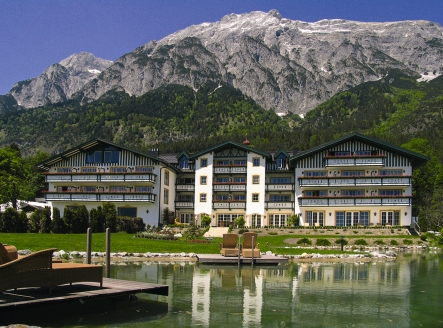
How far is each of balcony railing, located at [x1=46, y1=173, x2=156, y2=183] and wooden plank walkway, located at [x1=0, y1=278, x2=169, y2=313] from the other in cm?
4179

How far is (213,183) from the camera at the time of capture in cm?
6031

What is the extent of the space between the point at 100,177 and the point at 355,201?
91.8 ft

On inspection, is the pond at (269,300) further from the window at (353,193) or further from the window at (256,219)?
the window at (256,219)

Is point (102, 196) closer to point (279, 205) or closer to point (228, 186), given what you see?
point (228, 186)

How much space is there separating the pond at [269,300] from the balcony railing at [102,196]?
106 feet

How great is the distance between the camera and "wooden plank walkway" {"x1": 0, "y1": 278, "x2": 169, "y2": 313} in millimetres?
12055

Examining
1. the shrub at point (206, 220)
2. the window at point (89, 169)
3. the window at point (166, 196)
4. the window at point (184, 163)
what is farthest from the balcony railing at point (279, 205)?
the window at point (89, 169)

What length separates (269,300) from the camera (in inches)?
628

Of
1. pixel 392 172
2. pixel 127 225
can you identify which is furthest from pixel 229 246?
pixel 392 172

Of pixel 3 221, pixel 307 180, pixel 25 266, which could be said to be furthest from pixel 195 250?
pixel 307 180

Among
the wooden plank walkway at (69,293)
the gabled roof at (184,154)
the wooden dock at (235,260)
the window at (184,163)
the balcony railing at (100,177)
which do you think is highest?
the gabled roof at (184,154)

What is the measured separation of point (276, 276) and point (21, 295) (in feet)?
38.3

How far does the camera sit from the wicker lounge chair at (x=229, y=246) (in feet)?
90.1

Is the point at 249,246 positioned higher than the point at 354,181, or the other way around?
the point at 354,181
